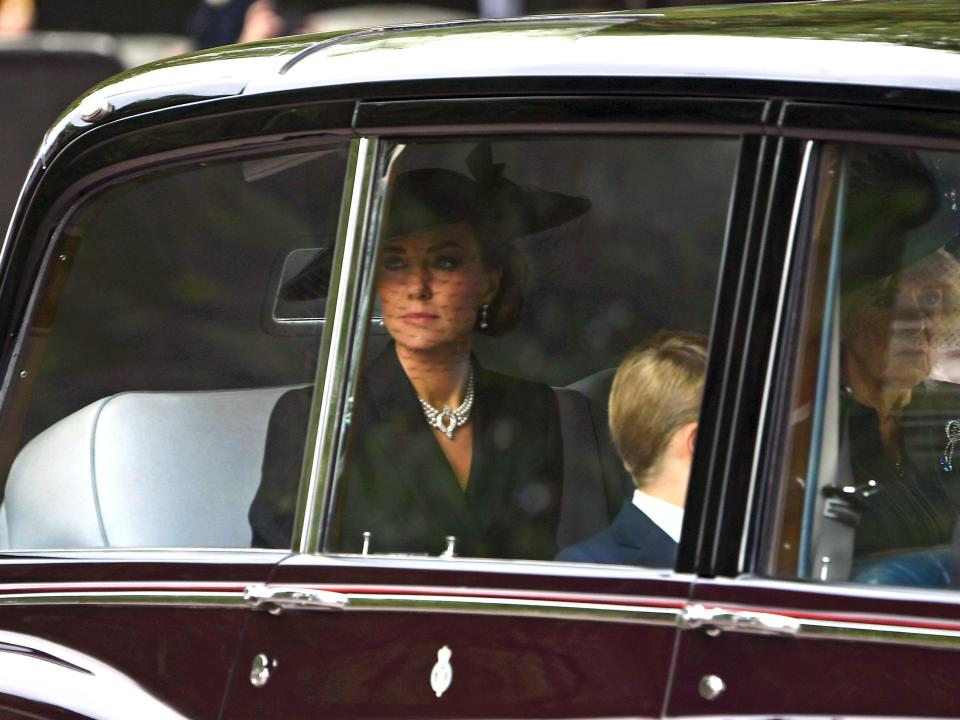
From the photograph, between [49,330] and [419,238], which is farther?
[49,330]

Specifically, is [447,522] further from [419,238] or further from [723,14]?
[723,14]

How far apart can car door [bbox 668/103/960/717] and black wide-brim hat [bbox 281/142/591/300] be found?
39cm

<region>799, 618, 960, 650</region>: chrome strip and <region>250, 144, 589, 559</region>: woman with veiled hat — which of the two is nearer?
<region>799, 618, 960, 650</region>: chrome strip

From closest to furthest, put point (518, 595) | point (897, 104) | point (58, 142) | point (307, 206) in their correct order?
point (897, 104) → point (518, 595) → point (307, 206) → point (58, 142)

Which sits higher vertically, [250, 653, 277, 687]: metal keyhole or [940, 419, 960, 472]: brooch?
[940, 419, 960, 472]: brooch

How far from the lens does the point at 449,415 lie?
251 cm

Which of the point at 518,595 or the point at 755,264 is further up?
the point at 755,264

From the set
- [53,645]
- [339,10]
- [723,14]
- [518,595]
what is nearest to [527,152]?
[723,14]

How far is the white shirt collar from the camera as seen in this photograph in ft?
7.34

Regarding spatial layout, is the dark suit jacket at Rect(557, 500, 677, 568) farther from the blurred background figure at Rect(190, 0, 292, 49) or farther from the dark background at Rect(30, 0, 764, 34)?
the dark background at Rect(30, 0, 764, 34)

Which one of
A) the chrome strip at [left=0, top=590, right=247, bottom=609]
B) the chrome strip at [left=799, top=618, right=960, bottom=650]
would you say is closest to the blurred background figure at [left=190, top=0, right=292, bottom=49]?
the chrome strip at [left=0, top=590, right=247, bottom=609]

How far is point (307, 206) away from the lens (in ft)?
8.51

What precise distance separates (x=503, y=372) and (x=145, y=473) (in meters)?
0.77

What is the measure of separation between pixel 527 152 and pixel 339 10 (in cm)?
754
